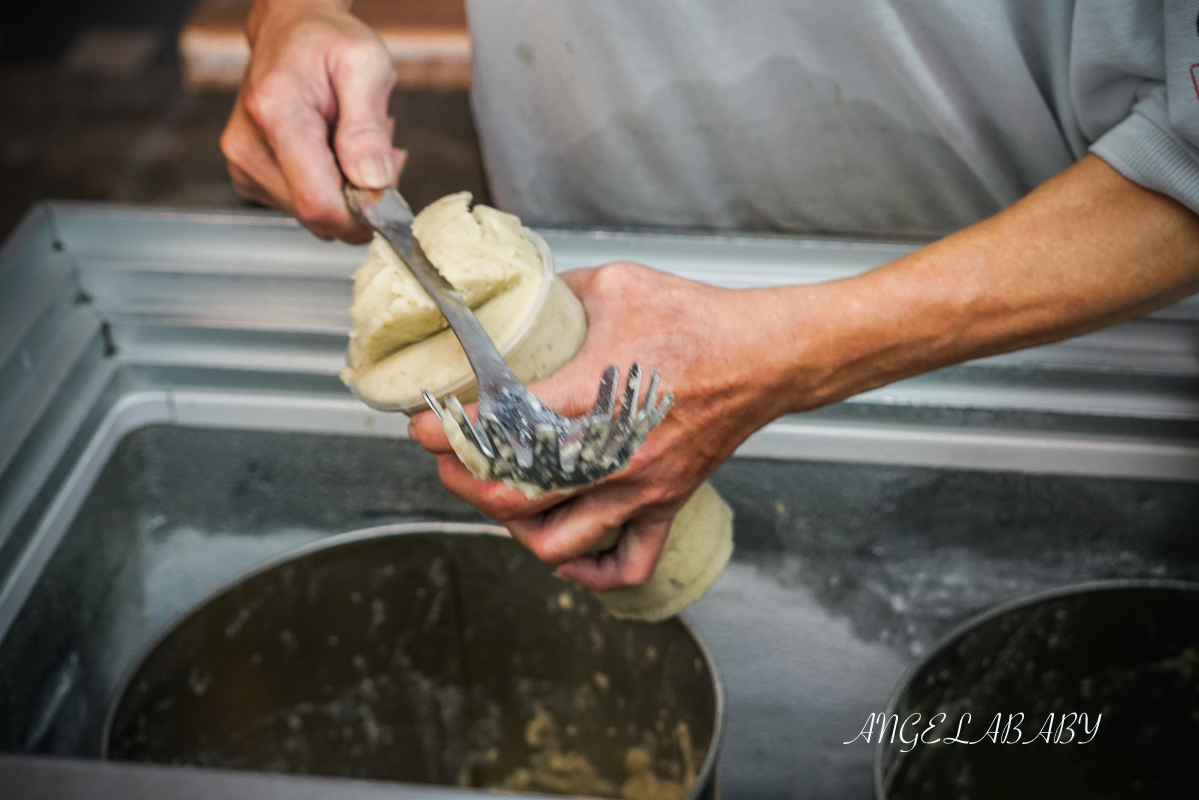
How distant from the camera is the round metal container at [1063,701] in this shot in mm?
870

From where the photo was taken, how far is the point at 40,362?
3.52 feet

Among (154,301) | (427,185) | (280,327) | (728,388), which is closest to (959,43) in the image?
(728,388)

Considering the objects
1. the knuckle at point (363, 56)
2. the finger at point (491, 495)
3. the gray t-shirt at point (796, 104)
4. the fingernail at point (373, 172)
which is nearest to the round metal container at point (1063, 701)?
the finger at point (491, 495)

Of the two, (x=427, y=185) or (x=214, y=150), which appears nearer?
(x=427, y=185)

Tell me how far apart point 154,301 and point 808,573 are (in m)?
0.82

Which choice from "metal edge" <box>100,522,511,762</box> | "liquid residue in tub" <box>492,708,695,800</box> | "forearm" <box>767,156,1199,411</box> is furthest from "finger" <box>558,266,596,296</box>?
"liquid residue in tub" <box>492,708,695,800</box>

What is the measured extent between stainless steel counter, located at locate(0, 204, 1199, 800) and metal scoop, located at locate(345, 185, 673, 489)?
435mm


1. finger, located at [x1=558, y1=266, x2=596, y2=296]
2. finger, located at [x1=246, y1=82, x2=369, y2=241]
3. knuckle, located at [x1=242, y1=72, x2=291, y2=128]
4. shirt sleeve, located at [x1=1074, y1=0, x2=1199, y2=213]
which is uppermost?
shirt sleeve, located at [x1=1074, y1=0, x2=1199, y2=213]

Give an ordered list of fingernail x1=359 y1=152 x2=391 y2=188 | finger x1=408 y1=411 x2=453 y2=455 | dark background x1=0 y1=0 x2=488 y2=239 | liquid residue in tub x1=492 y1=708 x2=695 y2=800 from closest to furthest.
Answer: finger x1=408 y1=411 x2=453 y2=455, fingernail x1=359 y1=152 x2=391 y2=188, liquid residue in tub x1=492 y1=708 x2=695 y2=800, dark background x1=0 y1=0 x2=488 y2=239

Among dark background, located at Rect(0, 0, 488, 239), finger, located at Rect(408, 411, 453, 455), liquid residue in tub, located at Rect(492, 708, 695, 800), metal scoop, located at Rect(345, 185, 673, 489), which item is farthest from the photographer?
dark background, located at Rect(0, 0, 488, 239)

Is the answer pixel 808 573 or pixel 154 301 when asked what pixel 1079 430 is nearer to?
pixel 808 573

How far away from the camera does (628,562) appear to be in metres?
0.87

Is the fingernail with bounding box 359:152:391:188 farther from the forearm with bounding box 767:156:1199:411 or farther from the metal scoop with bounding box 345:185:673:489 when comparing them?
the forearm with bounding box 767:156:1199:411

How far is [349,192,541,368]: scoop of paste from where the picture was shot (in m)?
0.75
